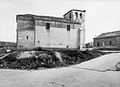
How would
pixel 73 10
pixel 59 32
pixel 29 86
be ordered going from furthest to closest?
pixel 73 10 → pixel 59 32 → pixel 29 86

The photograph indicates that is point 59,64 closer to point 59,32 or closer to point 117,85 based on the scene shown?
point 117,85

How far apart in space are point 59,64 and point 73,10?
23063 mm

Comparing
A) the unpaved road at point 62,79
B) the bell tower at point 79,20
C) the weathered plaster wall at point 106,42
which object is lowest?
the unpaved road at point 62,79

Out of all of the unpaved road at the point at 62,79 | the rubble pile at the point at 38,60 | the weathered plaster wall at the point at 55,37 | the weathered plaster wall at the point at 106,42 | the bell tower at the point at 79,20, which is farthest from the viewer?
the weathered plaster wall at the point at 106,42

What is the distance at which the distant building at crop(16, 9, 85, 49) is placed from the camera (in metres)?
28.0

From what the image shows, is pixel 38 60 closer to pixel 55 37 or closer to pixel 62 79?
pixel 62 79

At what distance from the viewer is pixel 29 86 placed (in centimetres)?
638

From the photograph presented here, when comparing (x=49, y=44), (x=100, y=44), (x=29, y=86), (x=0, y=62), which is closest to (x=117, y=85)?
(x=29, y=86)

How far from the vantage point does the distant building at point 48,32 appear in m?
28.0

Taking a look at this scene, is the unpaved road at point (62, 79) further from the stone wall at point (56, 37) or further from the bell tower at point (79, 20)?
the bell tower at point (79, 20)

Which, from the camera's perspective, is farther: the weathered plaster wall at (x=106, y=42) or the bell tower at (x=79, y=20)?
the weathered plaster wall at (x=106, y=42)

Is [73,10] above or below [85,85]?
above

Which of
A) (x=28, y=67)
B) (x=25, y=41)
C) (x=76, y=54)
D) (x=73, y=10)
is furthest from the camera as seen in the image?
(x=73, y=10)

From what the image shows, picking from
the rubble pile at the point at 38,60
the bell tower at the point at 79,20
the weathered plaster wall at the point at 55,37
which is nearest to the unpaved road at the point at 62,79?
the rubble pile at the point at 38,60
